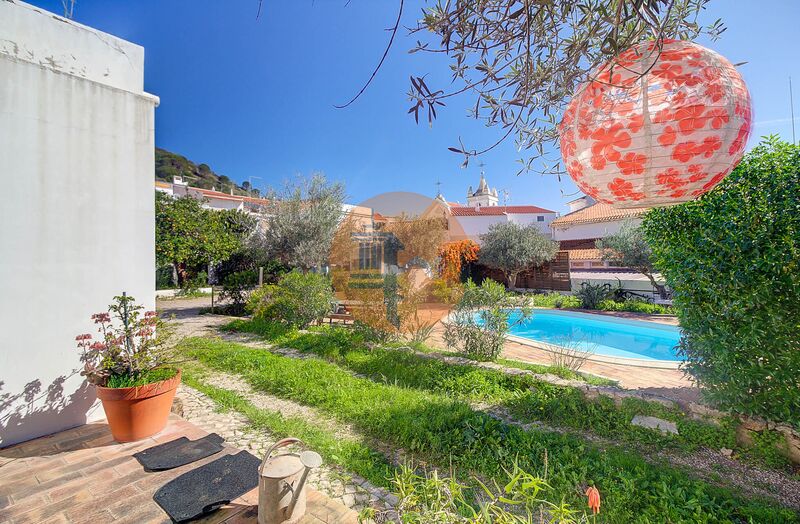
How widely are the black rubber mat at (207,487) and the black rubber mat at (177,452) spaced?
25 cm

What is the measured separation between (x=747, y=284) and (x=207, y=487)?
4.97 metres

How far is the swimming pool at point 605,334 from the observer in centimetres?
939

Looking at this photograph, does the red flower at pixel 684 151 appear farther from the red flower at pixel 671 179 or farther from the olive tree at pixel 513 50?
the olive tree at pixel 513 50

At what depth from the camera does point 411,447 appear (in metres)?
3.51

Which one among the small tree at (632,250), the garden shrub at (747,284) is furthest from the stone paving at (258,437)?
the small tree at (632,250)

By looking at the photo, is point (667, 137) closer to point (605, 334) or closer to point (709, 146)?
point (709, 146)

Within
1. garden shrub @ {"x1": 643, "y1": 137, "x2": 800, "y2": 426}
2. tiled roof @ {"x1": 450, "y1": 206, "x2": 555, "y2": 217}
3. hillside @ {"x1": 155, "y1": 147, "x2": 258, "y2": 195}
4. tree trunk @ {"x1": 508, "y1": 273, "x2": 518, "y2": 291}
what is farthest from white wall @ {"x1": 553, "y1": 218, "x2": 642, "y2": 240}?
hillside @ {"x1": 155, "y1": 147, "x2": 258, "y2": 195}

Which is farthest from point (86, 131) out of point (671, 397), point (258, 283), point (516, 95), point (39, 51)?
point (258, 283)

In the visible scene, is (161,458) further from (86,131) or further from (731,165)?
(731,165)

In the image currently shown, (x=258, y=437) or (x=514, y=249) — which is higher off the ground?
(x=514, y=249)

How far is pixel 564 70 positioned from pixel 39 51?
193 inches

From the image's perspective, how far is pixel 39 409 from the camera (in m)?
3.41

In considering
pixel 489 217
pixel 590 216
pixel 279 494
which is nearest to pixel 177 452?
pixel 279 494

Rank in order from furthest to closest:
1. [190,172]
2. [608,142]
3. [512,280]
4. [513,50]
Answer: [190,172] → [512,280] → [513,50] → [608,142]
